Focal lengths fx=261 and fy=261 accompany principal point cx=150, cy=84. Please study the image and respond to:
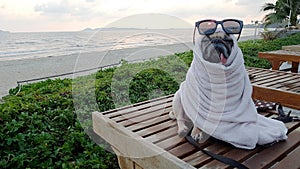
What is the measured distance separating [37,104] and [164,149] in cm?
220

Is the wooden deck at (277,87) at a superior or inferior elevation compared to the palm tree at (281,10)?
inferior

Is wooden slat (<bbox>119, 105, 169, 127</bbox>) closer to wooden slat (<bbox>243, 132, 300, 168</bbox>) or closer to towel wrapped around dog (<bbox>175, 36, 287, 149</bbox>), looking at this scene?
towel wrapped around dog (<bbox>175, 36, 287, 149</bbox>)

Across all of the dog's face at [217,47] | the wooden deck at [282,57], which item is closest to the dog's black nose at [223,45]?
the dog's face at [217,47]

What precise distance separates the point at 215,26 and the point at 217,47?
0.15m

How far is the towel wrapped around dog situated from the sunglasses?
5 cm

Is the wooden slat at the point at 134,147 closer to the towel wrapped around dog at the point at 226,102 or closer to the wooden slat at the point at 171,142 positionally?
the wooden slat at the point at 171,142

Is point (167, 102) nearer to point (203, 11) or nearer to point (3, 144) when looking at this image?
point (203, 11)

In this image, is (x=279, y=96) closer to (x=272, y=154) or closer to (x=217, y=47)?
(x=272, y=154)

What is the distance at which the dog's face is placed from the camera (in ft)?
4.17

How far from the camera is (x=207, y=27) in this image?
137 centimetres

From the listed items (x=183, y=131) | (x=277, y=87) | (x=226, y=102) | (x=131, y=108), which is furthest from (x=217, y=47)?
(x=277, y=87)

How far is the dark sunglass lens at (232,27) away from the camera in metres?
1.36

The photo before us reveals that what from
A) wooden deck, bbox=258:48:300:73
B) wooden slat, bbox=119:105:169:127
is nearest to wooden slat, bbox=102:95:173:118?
wooden slat, bbox=119:105:169:127

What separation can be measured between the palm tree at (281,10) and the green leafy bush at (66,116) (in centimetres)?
1417
